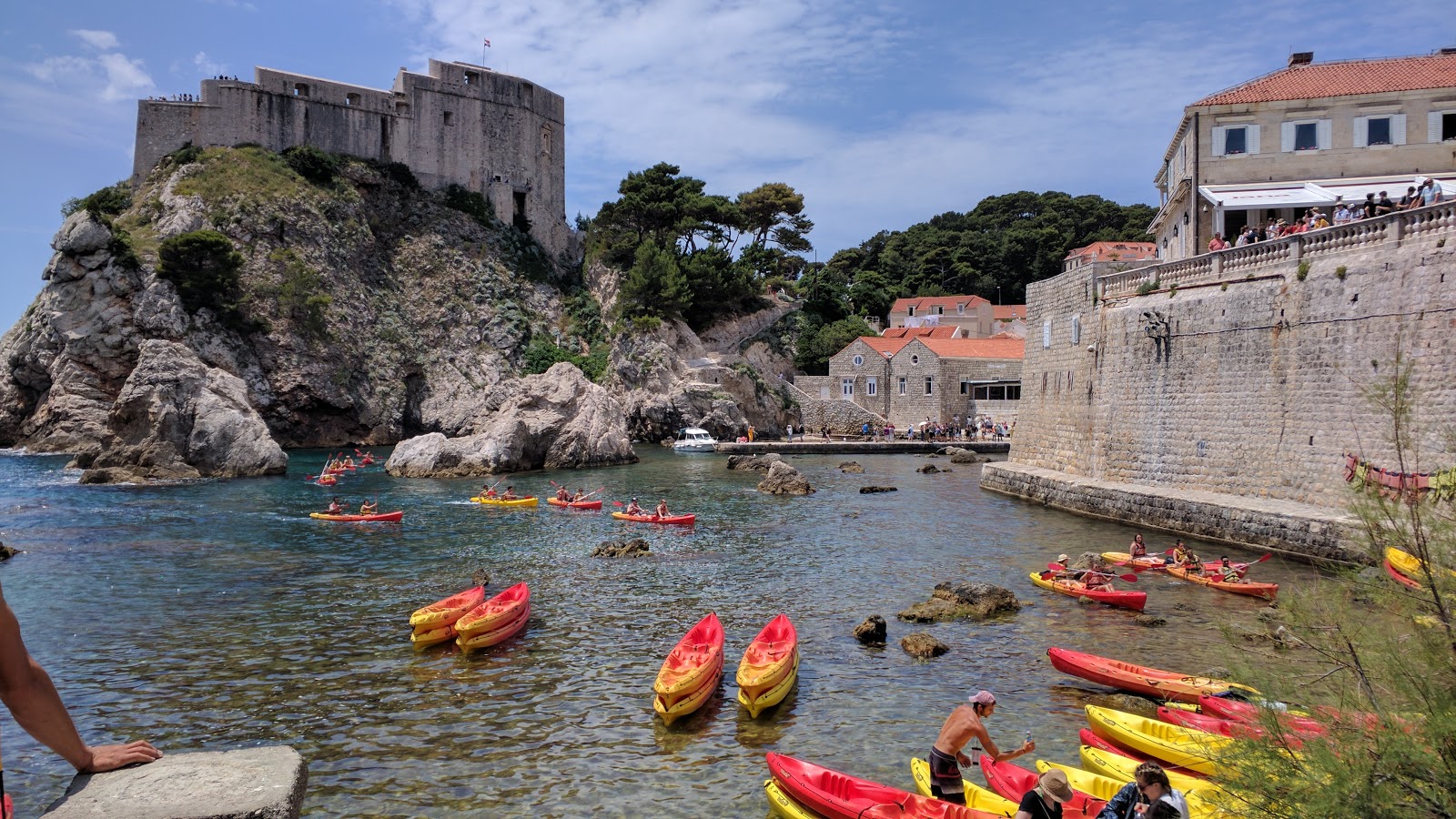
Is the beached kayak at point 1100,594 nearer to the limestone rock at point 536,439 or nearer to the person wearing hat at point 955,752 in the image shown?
the person wearing hat at point 955,752

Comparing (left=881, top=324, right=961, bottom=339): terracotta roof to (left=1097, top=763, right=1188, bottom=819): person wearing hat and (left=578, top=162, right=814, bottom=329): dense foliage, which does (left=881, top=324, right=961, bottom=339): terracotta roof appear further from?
(left=1097, top=763, right=1188, bottom=819): person wearing hat

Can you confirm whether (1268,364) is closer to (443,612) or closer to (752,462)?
(443,612)

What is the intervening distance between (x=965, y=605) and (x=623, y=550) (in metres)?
8.19

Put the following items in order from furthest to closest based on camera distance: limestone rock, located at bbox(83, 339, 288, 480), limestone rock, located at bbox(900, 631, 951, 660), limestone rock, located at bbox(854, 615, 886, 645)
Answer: limestone rock, located at bbox(83, 339, 288, 480), limestone rock, located at bbox(854, 615, 886, 645), limestone rock, located at bbox(900, 631, 951, 660)

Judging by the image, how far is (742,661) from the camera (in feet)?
36.7

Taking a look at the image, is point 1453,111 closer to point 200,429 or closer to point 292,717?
point 292,717

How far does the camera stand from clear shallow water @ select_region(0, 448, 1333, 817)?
9070 mm

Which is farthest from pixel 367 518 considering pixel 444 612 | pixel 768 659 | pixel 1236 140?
pixel 1236 140

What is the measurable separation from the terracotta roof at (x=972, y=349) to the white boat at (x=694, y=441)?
46.0 ft

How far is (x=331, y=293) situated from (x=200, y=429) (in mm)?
19918

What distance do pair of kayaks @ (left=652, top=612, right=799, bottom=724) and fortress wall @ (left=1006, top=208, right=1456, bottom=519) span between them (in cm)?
932

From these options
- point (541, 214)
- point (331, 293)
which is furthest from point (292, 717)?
point (541, 214)

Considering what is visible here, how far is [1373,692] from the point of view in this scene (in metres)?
4.51

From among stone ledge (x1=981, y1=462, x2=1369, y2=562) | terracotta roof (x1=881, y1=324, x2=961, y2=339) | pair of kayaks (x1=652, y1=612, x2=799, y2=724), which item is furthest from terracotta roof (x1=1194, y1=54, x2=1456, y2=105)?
terracotta roof (x1=881, y1=324, x2=961, y2=339)
